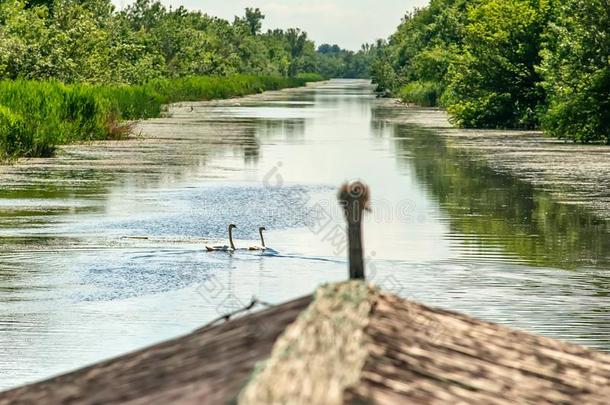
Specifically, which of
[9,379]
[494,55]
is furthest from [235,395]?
[494,55]

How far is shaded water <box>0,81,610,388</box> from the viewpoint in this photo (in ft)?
46.6

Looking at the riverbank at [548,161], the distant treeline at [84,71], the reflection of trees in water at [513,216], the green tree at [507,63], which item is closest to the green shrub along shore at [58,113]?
the distant treeline at [84,71]

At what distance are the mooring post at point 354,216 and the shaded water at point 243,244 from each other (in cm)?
717

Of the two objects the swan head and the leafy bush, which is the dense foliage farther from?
the swan head

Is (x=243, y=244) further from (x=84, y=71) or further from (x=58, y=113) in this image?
(x=84, y=71)

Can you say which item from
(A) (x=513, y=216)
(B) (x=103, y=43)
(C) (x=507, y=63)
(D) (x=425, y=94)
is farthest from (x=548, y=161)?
(D) (x=425, y=94)

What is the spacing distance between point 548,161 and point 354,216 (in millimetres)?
34375

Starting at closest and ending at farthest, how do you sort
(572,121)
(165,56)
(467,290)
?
(467,290), (572,121), (165,56)

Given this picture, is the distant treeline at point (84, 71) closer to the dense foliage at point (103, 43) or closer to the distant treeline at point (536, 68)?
the dense foliage at point (103, 43)

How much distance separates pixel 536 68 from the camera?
49.3 meters

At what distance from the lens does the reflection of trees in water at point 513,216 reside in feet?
65.9

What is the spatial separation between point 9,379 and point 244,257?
26.3 ft

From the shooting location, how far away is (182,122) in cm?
6353

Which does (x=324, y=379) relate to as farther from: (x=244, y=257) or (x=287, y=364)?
(x=244, y=257)
